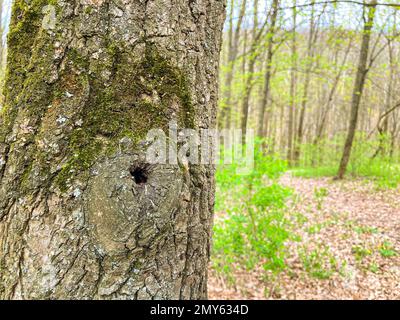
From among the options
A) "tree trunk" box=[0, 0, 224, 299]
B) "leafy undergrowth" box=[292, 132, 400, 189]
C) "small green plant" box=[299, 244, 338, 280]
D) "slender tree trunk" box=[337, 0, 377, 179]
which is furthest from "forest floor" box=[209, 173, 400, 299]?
"slender tree trunk" box=[337, 0, 377, 179]

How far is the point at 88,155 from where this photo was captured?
3.57 ft

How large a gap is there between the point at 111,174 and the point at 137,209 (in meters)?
0.17

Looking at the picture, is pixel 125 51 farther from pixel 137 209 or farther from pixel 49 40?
pixel 137 209

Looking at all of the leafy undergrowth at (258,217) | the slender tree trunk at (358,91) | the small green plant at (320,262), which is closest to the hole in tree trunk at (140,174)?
the leafy undergrowth at (258,217)

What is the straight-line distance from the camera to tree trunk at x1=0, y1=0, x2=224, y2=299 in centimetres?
107

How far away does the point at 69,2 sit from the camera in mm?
1082

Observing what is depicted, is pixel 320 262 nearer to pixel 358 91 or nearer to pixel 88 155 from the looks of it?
pixel 88 155

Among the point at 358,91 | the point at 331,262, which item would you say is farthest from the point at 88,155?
the point at 358,91

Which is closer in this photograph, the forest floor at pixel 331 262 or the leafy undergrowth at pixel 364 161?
the forest floor at pixel 331 262

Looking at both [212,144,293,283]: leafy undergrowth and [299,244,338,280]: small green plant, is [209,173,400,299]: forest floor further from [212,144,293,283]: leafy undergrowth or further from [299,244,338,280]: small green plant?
[212,144,293,283]: leafy undergrowth

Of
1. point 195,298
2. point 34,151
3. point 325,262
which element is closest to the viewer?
point 34,151

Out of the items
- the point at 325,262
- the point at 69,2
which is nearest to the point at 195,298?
the point at 69,2

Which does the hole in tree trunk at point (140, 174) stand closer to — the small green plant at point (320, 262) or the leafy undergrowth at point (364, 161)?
the small green plant at point (320, 262)

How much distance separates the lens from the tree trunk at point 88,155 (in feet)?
3.50
